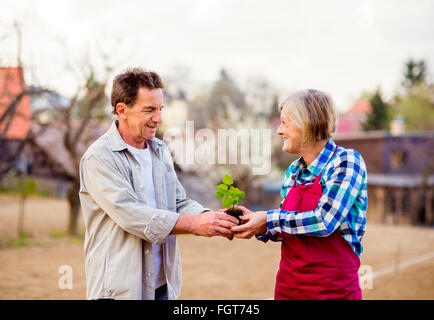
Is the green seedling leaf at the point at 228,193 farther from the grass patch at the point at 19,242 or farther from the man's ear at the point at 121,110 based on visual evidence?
the grass patch at the point at 19,242

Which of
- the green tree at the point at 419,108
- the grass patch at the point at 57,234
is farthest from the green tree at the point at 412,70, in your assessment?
the grass patch at the point at 57,234

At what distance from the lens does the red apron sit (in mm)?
2250

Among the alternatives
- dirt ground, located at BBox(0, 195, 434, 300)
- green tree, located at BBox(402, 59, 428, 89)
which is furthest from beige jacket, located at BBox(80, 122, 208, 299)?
green tree, located at BBox(402, 59, 428, 89)

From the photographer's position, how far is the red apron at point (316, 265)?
2250 mm

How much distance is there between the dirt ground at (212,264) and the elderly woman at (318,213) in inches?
169

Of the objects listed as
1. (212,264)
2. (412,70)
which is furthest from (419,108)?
(212,264)

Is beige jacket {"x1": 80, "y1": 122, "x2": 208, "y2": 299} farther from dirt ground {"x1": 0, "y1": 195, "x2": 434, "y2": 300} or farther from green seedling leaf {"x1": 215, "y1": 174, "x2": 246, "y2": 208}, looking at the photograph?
dirt ground {"x1": 0, "y1": 195, "x2": 434, "y2": 300}

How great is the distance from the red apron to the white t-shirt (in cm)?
69

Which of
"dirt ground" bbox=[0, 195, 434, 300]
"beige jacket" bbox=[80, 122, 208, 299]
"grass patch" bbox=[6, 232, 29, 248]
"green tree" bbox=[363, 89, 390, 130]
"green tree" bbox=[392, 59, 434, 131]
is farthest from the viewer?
"green tree" bbox=[363, 89, 390, 130]

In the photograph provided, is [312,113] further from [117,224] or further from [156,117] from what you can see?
[117,224]

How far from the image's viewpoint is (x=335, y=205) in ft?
7.23

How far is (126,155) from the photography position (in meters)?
2.52

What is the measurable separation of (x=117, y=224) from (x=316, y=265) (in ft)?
3.41

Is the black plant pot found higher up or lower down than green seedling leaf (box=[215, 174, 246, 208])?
lower down
